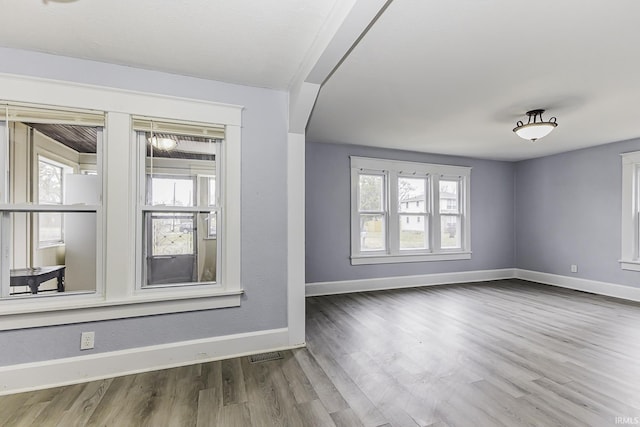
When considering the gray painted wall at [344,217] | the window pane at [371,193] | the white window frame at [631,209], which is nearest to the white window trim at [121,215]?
the gray painted wall at [344,217]

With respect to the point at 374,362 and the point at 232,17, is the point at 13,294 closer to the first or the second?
the point at 232,17

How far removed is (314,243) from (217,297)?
2.39 m

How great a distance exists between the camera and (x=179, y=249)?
2688 millimetres

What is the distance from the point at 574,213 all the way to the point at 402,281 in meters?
3.24

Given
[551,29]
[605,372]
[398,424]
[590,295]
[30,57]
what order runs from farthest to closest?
[590,295] → [605,372] → [30,57] → [551,29] → [398,424]

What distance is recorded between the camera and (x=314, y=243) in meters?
4.88

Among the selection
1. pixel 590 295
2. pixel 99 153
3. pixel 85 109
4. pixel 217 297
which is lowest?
pixel 590 295

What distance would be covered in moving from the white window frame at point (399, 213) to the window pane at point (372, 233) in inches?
3.1

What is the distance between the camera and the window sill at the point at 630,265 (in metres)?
4.49

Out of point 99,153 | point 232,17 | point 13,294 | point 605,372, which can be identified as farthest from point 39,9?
point 605,372

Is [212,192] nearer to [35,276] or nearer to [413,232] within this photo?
[35,276]

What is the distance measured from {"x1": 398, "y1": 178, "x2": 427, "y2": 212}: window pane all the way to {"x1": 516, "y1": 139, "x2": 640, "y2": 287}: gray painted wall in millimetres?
2258

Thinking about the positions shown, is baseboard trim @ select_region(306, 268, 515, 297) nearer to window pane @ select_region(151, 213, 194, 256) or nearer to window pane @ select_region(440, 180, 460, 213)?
window pane @ select_region(440, 180, 460, 213)
